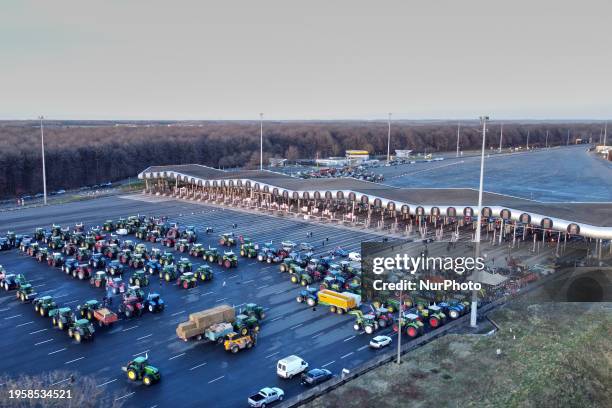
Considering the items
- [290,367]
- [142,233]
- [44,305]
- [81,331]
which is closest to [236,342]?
[290,367]

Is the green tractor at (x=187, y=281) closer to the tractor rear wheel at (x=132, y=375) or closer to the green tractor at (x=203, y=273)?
the green tractor at (x=203, y=273)

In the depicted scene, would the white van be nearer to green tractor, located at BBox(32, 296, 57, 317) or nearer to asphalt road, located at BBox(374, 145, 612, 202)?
green tractor, located at BBox(32, 296, 57, 317)

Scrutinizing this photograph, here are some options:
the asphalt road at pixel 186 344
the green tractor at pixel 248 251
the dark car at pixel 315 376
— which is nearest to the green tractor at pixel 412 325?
the asphalt road at pixel 186 344

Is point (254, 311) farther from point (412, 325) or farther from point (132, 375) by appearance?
point (412, 325)

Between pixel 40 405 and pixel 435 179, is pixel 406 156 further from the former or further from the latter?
pixel 40 405

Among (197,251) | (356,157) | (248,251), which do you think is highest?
(356,157)

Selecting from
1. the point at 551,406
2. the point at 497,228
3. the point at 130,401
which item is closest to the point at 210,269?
the point at 130,401

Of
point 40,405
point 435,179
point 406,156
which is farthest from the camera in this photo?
point 406,156
